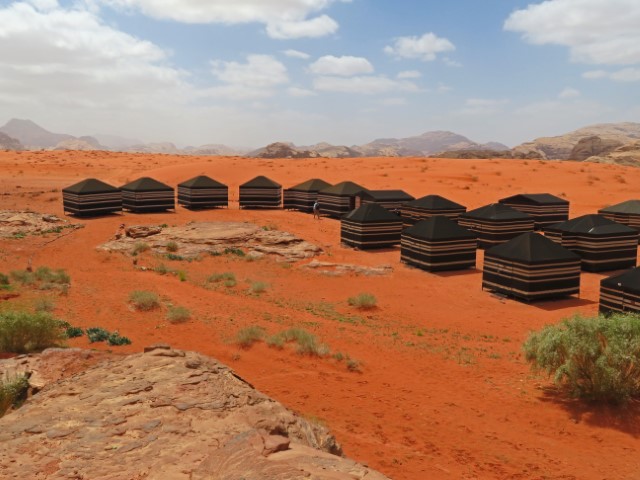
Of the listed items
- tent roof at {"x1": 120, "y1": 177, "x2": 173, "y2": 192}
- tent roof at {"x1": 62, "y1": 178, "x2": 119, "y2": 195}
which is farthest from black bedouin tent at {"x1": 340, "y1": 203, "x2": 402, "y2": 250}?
tent roof at {"x1": 62, "y1": 178, "x2": 119, "y2": 195}

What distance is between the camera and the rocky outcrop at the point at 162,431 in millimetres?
4676

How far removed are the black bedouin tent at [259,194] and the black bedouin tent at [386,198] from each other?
22.1 feet

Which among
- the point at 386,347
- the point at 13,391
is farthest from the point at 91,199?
the point at 13,391

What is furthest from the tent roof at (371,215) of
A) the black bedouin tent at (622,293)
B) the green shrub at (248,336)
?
the green shrub at (248,336)

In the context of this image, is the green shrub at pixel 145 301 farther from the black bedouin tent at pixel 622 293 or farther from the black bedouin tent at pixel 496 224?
the black bedouin tent at pixel 496 224

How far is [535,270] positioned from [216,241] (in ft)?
46.4

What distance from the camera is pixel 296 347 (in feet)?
37.7

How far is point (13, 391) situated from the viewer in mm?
7410

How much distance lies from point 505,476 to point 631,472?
190cm

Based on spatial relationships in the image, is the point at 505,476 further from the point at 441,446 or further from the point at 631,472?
the point at 631,472

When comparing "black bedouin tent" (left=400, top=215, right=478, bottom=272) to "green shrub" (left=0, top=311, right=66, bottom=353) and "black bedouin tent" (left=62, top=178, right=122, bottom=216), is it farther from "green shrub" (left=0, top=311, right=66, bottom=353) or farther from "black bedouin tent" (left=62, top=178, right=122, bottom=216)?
"black bedouin tent" (left=62, top=178, right=122, bottom=216)

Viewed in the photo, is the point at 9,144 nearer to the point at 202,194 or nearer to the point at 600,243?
the point at 202,194

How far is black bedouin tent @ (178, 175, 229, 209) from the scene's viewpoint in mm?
34656

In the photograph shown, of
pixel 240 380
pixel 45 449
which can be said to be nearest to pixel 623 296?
pixel 240 380
